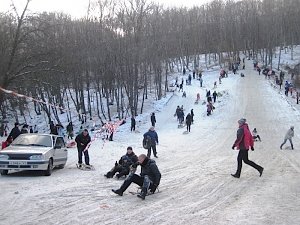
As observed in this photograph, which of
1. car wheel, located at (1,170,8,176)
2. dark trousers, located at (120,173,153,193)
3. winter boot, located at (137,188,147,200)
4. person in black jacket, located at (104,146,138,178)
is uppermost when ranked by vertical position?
dark trousers, located at (120,173,153,193)

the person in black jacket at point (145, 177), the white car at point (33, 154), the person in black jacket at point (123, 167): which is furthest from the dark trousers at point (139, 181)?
the white car at point (33, 154)

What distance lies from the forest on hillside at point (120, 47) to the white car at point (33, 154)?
14410mm

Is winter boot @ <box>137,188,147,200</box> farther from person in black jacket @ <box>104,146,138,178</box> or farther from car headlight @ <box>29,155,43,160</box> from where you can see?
car headlight @ <box>29,155,43,160</box>

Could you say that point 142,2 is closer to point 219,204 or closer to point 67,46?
point 67,46

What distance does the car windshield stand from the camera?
631 inches

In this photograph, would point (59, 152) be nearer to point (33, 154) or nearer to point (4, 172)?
point (33, 154)

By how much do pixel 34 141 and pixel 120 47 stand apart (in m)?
36.2

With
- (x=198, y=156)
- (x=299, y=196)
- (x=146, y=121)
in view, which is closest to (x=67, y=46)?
(x=146, y=121)

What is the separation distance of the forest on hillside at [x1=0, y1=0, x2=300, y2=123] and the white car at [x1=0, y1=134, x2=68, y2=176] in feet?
47.3

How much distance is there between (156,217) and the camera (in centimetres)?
891

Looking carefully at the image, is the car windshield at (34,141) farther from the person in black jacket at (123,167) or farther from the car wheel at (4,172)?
the person in black jacket at (123,167)

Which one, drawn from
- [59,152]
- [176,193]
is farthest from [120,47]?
[176,193]

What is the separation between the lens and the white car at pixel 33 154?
14.4 m

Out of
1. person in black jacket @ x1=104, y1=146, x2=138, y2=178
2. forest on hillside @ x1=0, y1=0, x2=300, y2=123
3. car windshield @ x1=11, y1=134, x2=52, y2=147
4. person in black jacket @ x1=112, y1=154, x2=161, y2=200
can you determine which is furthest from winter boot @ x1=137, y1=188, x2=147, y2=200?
forest on hillside @ x1=0, y1=0, x2=300, y2=123
